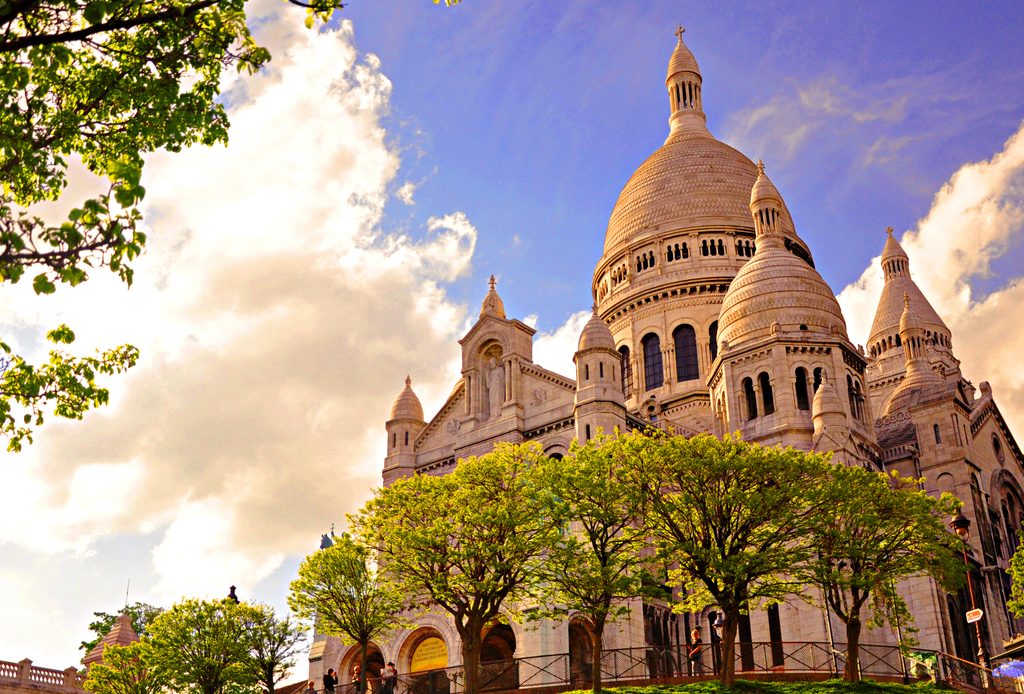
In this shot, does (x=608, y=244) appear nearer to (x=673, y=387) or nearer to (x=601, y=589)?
(x=673, y=387)

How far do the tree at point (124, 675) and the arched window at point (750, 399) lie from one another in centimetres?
3213

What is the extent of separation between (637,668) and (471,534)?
10.1 m

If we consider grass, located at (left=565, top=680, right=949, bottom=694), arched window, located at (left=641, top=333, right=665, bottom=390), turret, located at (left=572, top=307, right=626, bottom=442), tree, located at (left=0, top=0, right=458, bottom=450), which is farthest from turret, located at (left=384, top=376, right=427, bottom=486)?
tree, located at (left=0, top=0, right=458, bottom=450)

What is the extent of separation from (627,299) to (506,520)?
4191 centimetres

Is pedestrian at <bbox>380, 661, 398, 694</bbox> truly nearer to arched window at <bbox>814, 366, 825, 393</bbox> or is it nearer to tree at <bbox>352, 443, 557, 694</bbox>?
tree at <bbox>352, 443, 557, 694</bbox>

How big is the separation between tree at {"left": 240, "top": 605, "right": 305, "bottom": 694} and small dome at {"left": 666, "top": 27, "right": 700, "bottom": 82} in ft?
214

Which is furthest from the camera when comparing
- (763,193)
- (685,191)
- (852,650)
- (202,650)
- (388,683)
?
(685,191)

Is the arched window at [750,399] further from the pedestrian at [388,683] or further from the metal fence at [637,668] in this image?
the pedestrian at [388,683]

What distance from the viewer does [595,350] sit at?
168 ft

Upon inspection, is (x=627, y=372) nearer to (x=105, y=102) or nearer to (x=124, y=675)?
(x=124, y=675)

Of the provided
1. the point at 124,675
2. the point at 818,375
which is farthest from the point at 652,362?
the point at 124,675

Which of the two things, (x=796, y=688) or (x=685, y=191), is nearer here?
(x=796, y=688)

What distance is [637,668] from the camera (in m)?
41.8

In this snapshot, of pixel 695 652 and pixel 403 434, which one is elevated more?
pixel 403 434
